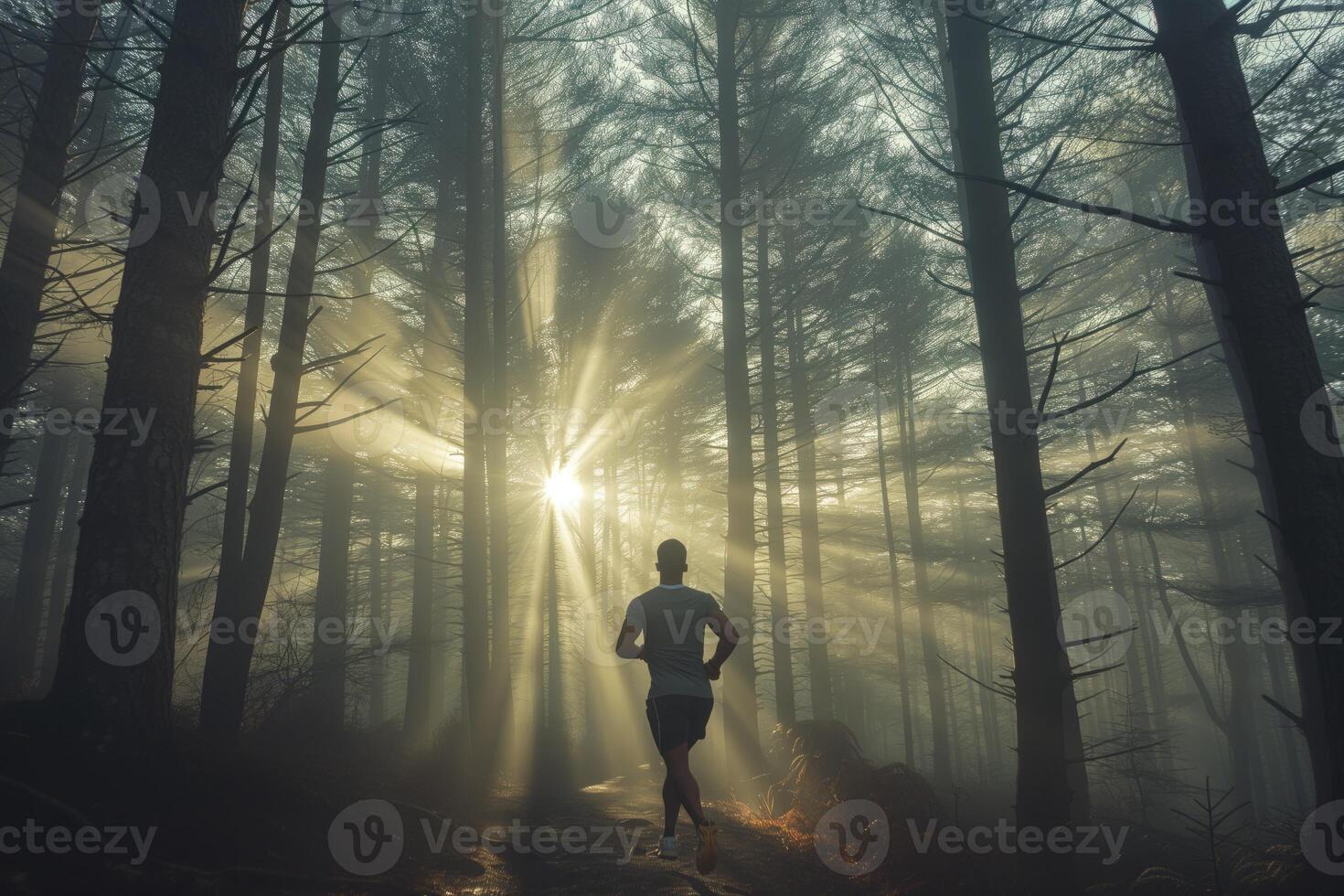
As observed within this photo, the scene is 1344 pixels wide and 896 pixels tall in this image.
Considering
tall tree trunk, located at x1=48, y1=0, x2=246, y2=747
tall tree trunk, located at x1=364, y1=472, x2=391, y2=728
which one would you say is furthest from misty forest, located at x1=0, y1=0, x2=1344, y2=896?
tall tree trunk, located at x1=364, y1=472, x2=391, y2=728

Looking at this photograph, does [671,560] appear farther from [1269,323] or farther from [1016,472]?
[1269,323]

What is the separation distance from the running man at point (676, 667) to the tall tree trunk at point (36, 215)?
216 inches

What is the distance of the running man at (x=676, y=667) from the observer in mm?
4469

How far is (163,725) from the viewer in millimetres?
3594

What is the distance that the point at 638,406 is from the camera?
18.7 metres

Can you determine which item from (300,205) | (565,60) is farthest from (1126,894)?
(565,60)

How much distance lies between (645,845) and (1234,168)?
5.52m

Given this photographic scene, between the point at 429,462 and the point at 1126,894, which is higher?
the point at 429,462

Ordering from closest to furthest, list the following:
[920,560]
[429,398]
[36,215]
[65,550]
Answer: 1. [36,215]
2. [429,398]
3. [920,560]
4. [65,550]

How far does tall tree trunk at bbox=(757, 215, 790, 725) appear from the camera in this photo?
42.0 feet

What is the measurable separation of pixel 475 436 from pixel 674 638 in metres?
5.88

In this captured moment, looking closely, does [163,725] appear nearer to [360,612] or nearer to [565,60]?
[565,60]

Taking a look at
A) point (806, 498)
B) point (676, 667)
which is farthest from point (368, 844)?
point (806, 498)

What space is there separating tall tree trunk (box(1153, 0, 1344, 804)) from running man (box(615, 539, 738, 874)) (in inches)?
111
